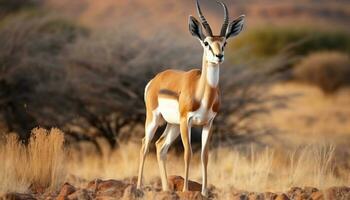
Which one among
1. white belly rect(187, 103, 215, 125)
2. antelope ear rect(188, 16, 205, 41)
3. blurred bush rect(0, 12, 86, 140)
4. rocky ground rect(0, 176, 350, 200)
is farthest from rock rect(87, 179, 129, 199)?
blurred bush rect(0, 12, 86, 140)

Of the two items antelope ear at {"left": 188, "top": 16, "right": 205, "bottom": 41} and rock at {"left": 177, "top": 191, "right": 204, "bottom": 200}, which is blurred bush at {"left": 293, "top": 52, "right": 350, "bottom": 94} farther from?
rock at {"left": 177, "top": 191, "right": 204, "bottom": 200}

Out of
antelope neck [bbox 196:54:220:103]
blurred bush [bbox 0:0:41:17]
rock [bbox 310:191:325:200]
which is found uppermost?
blurred bush [bbox 0:0:41:17]

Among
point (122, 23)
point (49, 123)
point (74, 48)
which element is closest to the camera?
point (49, 123)

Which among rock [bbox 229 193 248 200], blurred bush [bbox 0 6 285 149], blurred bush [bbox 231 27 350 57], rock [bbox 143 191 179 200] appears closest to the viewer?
rock [bbox 143 191 179 200]

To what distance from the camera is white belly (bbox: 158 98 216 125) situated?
1022cm

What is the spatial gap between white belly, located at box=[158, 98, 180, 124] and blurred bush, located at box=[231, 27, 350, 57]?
134 ft

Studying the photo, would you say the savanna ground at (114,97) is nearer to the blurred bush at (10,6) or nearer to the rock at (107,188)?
the blurred bush at (10,6)

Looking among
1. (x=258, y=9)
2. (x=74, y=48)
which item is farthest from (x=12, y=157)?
(x=258, y=9)

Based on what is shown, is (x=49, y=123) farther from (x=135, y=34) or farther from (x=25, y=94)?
(x=135, y=34)

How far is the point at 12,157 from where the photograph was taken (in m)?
11.7

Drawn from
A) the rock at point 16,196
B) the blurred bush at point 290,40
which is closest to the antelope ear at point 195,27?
the rock at point 16,196

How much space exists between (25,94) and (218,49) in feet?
36.1

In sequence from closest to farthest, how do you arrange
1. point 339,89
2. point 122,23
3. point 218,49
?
point 218,49 → point 122,23 → point 339,89

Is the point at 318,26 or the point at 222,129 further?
the point at 318,26
